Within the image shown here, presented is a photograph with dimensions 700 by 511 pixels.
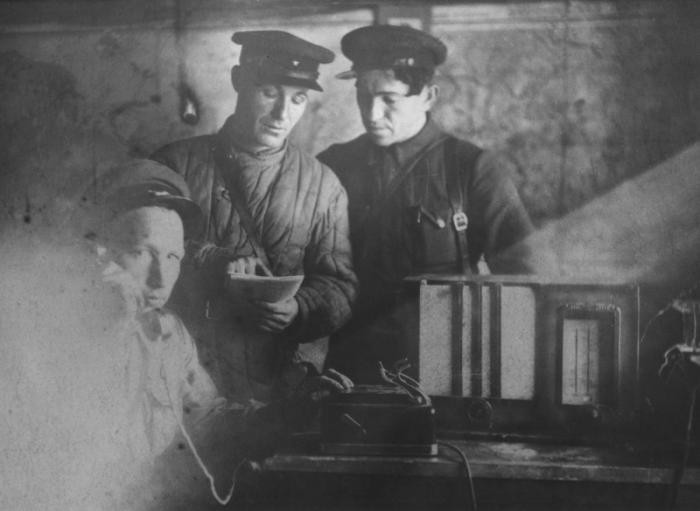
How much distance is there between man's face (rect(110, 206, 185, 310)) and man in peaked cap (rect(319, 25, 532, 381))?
601 mm

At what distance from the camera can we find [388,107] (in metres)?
2.75

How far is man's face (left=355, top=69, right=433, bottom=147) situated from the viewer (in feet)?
8.96

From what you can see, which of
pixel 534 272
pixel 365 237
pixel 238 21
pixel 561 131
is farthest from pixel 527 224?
pixel 238 21

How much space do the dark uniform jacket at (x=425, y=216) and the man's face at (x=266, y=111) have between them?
315 mm

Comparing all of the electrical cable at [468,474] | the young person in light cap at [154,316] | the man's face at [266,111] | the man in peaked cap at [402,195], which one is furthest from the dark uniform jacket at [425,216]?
the young person in light cap at [154,316]

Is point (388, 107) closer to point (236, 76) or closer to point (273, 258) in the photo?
point (236, 76)

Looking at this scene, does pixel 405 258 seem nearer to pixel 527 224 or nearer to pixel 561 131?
pixel 527 224

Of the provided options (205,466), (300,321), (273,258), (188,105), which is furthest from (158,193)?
(205,466)

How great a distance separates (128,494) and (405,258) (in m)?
1.28

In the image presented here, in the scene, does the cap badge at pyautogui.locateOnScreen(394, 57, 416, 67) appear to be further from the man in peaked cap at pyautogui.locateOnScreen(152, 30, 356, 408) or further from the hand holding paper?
the hand holding paper

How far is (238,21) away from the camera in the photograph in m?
2.80

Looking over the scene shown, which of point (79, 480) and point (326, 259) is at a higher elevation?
point (326, 259)

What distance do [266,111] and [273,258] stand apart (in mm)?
521

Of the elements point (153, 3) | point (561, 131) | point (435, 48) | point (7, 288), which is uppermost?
point (153, 3)
